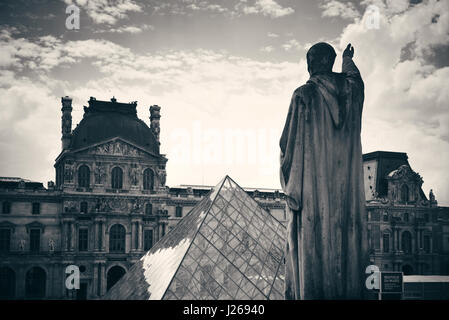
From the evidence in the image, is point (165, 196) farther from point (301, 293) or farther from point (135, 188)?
point (301, 293)

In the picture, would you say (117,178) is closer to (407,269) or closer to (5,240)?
(5,240)

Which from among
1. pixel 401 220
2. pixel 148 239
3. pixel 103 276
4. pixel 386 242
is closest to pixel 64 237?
pixel 103 276

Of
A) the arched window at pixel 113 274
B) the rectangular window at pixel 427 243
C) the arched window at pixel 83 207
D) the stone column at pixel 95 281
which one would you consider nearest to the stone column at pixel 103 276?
the stone column at pixel 95 281

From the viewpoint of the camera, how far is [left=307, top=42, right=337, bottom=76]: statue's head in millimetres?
6000

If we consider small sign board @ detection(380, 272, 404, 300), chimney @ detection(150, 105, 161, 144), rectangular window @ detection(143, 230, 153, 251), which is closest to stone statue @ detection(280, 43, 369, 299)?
small sign board @ detection(380, 272, 404, 300)

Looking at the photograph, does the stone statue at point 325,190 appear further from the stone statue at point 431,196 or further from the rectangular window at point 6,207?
the stone statue at point 431,196

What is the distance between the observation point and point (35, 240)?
1639 inches

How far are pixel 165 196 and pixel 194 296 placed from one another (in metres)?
27.0

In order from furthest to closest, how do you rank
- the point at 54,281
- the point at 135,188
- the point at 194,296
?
the point at 135,188
the point at 54,281
the point at 194,296

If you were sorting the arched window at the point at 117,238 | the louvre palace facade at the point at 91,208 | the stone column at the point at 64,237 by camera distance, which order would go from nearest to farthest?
the louvre palace facade at the point at 91,208
the stone column at the point at 64,237
the arched window at the point at 117,238

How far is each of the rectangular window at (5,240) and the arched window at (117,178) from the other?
9.52 m

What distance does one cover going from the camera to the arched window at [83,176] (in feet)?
140

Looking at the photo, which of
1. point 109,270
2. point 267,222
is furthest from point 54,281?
Result: point 267,222

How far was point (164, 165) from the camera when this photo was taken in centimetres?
4553
